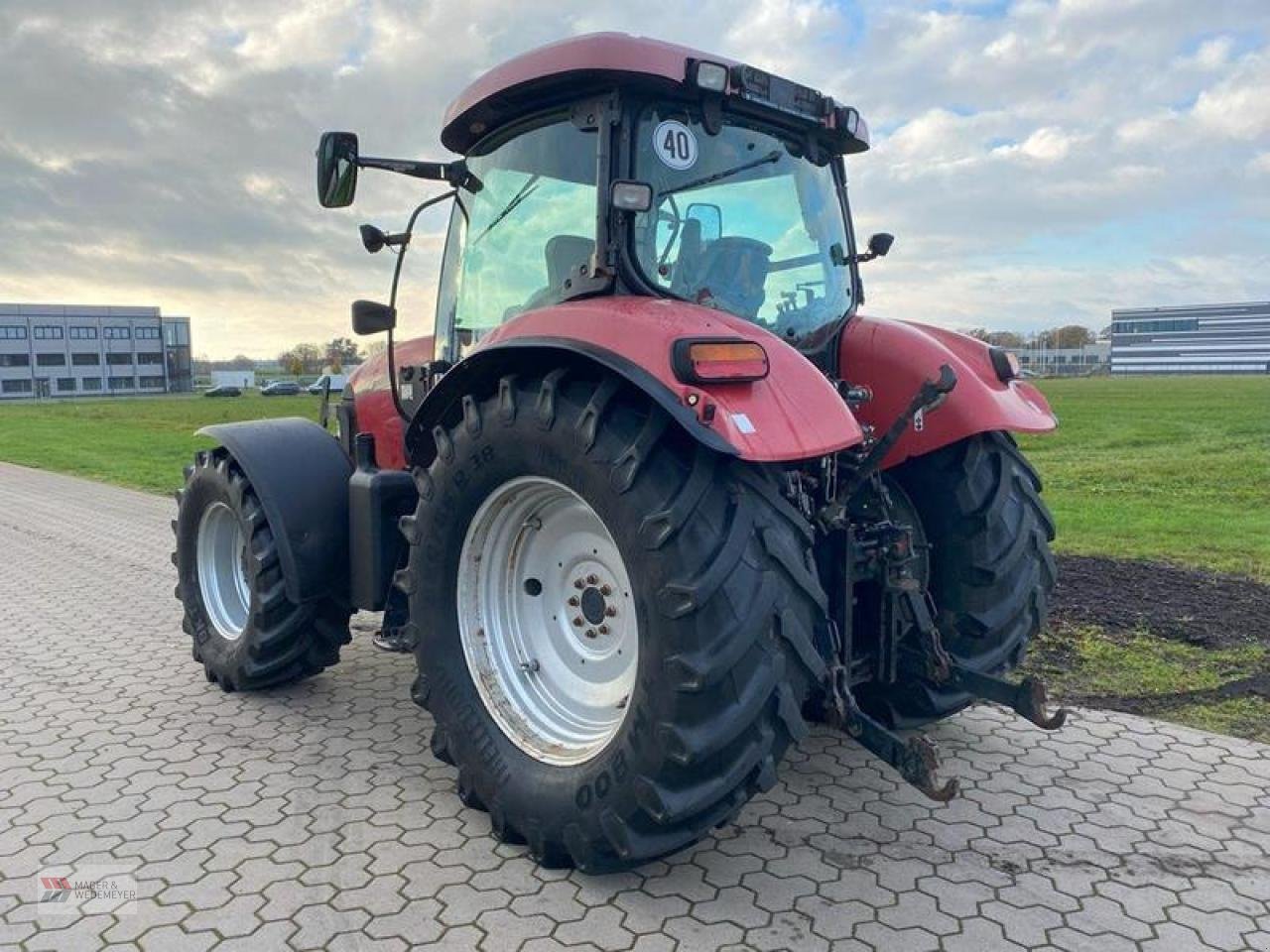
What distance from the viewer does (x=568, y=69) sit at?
3.25 metres

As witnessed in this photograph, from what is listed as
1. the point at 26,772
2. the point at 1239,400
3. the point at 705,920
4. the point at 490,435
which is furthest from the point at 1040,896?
the point at 1239,400

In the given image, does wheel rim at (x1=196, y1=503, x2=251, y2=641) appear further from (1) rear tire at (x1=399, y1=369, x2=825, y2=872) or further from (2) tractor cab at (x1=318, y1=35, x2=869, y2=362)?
(1) rear tire at (x1=399, y1=369, x2=825, y2=872)

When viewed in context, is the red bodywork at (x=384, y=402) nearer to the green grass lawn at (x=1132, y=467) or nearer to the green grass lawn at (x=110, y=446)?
the green grass lawn at (x=110, y=446)

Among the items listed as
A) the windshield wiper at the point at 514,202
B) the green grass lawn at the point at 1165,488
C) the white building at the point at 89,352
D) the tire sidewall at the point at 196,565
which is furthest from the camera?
the white building at the point at 89,352

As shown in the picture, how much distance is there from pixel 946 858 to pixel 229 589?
378 cm

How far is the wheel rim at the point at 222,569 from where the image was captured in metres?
5.00

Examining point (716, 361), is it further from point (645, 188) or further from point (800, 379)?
point (645, 188)

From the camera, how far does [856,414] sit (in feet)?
12.7

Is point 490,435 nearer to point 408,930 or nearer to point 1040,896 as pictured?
point 408,930

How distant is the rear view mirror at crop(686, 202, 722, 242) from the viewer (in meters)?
3.44

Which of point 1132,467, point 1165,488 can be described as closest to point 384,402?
point 1165,488

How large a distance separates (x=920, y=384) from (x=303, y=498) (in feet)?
9.01

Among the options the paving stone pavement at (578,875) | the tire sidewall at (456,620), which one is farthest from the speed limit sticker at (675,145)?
the paving stone pavement at (578,875)

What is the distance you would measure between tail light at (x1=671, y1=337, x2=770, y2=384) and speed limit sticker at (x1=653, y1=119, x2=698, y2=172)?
3.17 ft
